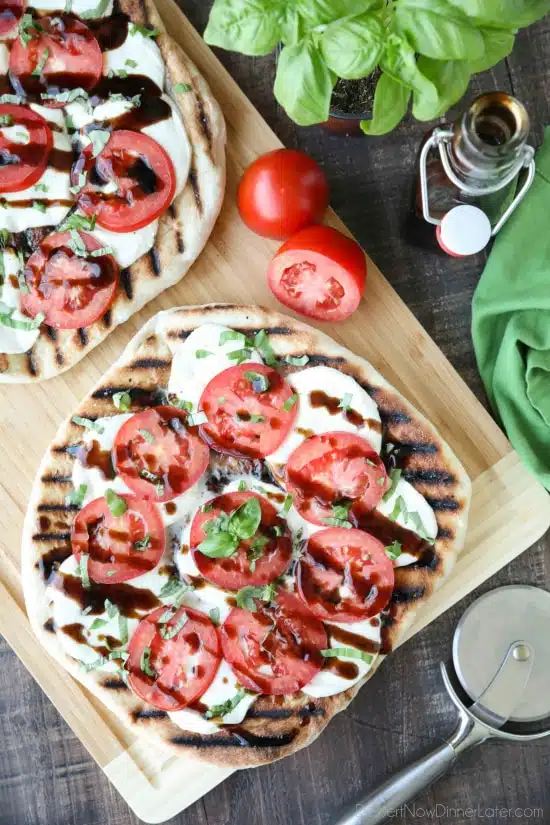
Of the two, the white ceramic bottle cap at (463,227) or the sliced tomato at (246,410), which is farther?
the sliced tomato at (246,410)

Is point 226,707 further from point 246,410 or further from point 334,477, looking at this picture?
point 246,410

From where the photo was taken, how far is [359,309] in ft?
11.0

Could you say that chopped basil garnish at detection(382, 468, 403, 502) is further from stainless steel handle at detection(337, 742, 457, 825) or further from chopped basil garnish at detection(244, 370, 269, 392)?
stainless steel handle at detection(337, 742, 457, 825)

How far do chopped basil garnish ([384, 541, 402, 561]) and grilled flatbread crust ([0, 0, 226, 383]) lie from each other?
1.38 metres

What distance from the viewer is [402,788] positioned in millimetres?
3330

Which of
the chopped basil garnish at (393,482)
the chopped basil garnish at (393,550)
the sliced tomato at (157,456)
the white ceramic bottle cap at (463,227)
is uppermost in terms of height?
the white ceramic bottle cap at (463,227)

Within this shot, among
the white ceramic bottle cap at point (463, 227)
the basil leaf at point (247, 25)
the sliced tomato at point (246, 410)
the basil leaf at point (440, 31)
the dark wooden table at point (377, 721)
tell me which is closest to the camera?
the basil leaf at point (440, 31)

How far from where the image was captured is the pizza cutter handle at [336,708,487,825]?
10.9ft

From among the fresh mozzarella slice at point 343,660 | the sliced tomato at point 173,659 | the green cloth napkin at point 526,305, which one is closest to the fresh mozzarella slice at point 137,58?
the green cloth napkin at point 526,305

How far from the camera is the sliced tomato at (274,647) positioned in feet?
10.00

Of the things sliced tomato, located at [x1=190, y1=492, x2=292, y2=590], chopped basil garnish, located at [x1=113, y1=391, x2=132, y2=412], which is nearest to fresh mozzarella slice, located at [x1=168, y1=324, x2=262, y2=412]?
chopped basil garnish, located at [x1=113, y1=391, x2=132, y2=412]

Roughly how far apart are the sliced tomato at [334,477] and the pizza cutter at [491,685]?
0.82 meters

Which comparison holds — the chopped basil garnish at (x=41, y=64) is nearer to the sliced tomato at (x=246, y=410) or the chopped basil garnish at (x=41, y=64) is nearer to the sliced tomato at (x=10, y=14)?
the sliced tomato at (x=10, y=14)

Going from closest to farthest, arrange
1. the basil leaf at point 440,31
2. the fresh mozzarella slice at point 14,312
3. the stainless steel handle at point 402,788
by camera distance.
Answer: the basil leaf at point 440,31 → the fresh mozzarella slice at point 14,312 → the stainless steel handle at point 402,788
